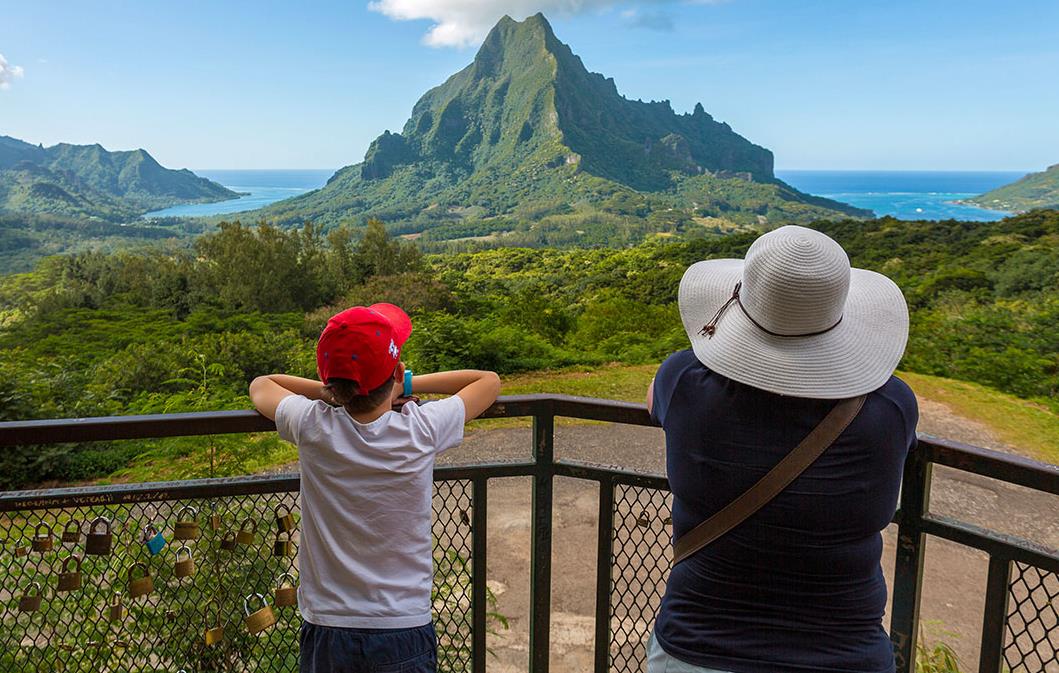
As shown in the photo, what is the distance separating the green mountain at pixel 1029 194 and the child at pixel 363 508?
94755 millimetres

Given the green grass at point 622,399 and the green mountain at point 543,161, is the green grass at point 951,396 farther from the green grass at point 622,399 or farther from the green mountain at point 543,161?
the green mountain at point 543,161

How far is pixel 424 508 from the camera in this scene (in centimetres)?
137

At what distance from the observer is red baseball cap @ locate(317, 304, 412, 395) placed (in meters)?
1.27

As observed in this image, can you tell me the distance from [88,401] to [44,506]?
39.5 feet

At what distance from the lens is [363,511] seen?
1.32 meters

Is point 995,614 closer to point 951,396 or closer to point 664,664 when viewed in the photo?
point 664,664

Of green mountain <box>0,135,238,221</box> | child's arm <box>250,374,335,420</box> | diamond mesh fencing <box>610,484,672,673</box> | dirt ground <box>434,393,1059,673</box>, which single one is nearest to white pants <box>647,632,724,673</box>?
diamond mesh fencing <box>610,484,672,673</box>

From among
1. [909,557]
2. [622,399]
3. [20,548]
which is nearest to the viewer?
[909,557]

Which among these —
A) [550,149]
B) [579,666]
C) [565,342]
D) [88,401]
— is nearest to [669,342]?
[565,342]

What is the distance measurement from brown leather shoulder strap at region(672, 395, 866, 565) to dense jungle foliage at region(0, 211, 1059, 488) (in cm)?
909

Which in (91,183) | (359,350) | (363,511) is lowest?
(363,511)

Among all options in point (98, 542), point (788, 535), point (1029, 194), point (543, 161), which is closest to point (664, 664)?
point (788, 535)

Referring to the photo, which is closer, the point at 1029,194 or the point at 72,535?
the point at 72,535

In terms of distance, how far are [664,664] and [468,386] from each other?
2.06ft
